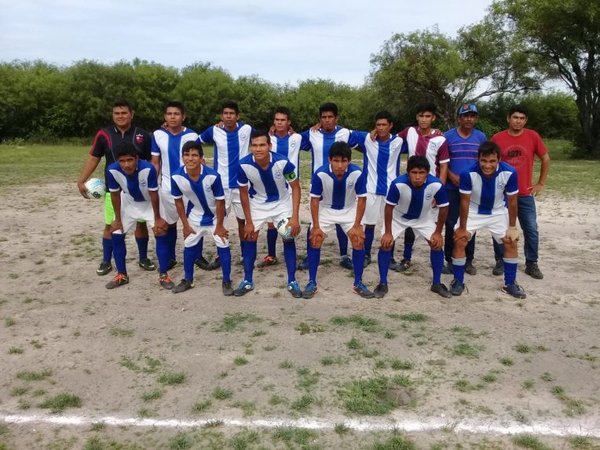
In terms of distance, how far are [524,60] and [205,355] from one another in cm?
2929

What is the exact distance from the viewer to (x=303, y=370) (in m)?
3.98

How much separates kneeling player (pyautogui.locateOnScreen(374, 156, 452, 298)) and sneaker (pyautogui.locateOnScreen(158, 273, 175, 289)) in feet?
7.29

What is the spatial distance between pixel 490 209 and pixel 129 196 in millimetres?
4000

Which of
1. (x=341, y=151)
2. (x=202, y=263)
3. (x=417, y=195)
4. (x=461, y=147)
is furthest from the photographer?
(x=202, y=263)

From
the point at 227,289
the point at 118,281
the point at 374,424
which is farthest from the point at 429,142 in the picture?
the point at 118,281

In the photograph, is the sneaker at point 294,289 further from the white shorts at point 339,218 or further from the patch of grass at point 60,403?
the patch of grass at point 60,403

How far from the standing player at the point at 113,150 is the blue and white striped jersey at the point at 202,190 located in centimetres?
84

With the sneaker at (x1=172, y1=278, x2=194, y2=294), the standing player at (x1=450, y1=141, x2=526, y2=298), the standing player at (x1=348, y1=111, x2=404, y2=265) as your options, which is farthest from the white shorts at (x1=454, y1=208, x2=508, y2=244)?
the sneaker at (x1=172, y1=278, x2=194, y2=294)

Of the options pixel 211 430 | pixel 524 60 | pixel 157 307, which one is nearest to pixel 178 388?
pixel 211 430

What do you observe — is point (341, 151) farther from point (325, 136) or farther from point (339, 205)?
point (325, 136)

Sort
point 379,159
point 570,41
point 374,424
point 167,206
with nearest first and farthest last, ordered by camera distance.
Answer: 1. point 374,424
2. point 167,206
3. point 379,159
4. point 570,41

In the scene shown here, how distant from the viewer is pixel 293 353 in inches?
168

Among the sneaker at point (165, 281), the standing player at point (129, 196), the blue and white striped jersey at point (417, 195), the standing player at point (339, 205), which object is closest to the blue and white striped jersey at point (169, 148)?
the standing player at point (129, 196)

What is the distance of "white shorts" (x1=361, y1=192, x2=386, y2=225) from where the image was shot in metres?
6.42
